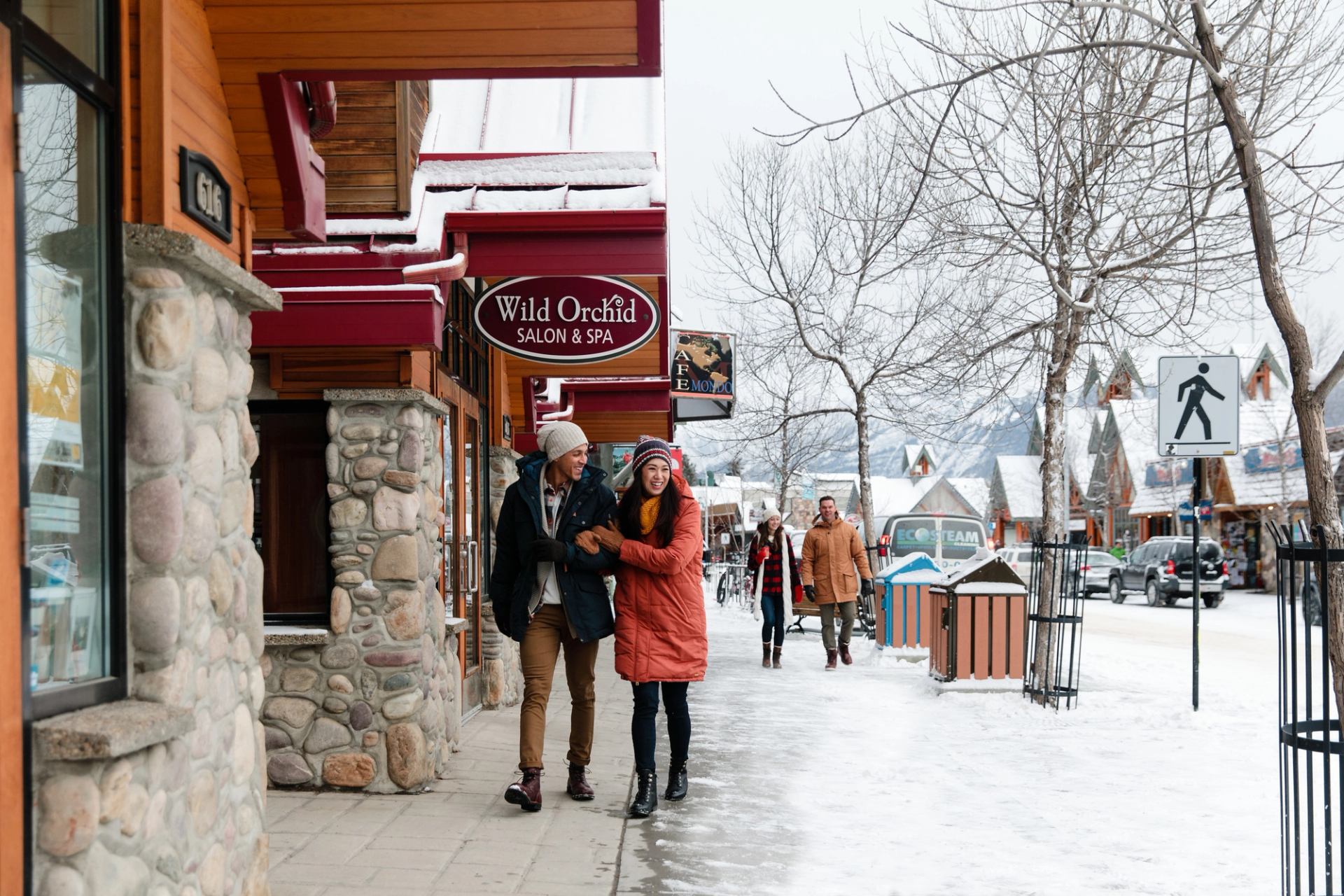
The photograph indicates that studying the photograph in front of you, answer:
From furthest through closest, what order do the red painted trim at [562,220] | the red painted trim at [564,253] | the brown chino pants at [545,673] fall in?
the red painted trim at [564,253] → the red painted trim at [562,220] → the brown chino pants at [545,673]

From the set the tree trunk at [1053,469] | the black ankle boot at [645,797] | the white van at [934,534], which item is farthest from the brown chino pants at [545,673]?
the white van at [934,534]

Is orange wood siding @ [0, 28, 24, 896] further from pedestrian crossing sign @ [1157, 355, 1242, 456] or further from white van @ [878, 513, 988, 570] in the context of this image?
white van @ [878, 513, 988, 570]

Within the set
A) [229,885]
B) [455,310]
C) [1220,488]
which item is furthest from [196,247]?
[1220,488]

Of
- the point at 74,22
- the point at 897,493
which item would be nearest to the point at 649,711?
the point at 74,22

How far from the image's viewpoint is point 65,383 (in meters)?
3.09

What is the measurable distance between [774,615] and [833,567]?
32.9 inches

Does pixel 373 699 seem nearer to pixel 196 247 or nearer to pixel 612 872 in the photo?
pixel 612 872

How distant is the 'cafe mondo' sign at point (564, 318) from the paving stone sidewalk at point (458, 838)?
2543 mm

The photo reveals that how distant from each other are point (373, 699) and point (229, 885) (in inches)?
113

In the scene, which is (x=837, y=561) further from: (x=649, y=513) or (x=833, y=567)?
(x=649, y=513)

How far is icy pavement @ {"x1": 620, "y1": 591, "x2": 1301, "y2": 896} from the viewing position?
5.22m

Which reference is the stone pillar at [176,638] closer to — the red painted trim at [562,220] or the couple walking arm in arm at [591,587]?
the couple walking arm in arm at [591,587]

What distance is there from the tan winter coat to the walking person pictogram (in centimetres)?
419

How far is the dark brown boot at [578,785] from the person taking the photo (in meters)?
6.51
